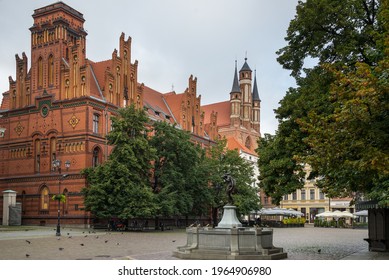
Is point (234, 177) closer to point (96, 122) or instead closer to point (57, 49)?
point (96, 122)

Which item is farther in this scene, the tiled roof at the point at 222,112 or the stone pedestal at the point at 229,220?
the tiled roof at the point at 222,112

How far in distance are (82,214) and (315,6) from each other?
92.7ft

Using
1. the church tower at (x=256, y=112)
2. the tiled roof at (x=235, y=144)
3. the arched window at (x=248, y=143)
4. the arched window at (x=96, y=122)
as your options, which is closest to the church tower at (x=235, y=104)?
the tiled roof at (x=235, y=144)

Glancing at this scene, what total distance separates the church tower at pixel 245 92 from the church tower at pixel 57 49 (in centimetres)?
4813

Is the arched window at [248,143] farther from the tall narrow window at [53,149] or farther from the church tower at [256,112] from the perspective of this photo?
the tall narrow window at [53,149]

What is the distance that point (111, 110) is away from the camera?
151 feet

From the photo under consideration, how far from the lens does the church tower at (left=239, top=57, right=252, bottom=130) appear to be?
90625 mm

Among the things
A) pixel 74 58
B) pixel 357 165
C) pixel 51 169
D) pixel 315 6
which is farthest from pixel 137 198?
pixel 357 165

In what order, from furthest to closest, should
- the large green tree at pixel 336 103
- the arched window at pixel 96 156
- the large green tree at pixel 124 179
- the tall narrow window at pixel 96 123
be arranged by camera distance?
the tall narrow window at pixel 96 123, the arched window at pixel 96 156, the large green tree at pixel 124 179, the large green tree at pixel 336 103

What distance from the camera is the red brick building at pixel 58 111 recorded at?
43.4 metres

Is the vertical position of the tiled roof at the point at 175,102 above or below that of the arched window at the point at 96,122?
above

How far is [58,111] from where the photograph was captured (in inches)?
1756

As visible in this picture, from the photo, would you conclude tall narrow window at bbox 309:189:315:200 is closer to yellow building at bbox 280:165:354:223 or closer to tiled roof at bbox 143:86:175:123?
yellow building at bbox 280:165:354:223

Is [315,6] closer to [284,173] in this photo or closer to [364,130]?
[284,173]
